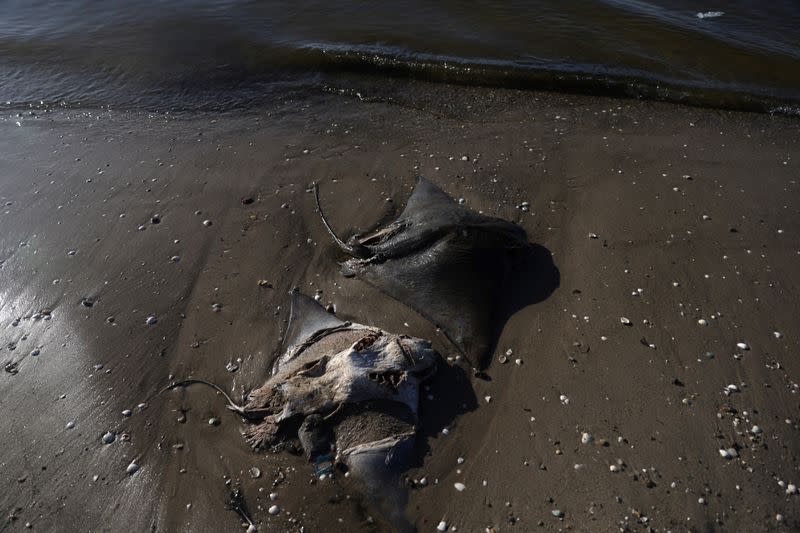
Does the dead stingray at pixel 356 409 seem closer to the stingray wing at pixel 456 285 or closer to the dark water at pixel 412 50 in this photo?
the stingray wing at pixel 456 285

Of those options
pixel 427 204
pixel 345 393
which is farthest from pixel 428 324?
pixel 427 204

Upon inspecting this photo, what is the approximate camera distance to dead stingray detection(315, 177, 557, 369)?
16.9ft

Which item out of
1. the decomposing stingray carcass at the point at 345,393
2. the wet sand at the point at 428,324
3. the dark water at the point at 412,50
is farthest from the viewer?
the dark water at the point at 412,50

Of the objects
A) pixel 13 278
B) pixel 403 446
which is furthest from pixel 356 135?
pixel 403 446

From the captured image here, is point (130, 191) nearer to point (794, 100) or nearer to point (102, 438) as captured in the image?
point (102, 438)

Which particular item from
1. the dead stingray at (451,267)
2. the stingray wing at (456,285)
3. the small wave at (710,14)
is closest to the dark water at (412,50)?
the small wave at (710,14)

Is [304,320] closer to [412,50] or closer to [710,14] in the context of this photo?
[412,50]

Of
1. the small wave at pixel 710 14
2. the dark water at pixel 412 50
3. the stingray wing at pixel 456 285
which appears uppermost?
the small wave at pixel 710 14

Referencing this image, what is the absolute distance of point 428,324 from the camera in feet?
17.6

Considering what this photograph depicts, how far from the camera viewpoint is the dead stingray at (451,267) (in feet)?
16.9

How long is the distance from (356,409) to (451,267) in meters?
1.84

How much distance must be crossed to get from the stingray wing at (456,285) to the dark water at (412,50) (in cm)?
573

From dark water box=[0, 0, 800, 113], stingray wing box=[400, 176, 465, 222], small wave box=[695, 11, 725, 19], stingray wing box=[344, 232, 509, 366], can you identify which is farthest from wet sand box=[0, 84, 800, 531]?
small wave box=[695, 11, 725, 19]

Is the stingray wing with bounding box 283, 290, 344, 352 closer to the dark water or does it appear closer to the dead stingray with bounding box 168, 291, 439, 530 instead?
the dead stingray with bounding box 168, 291, 439, 530
